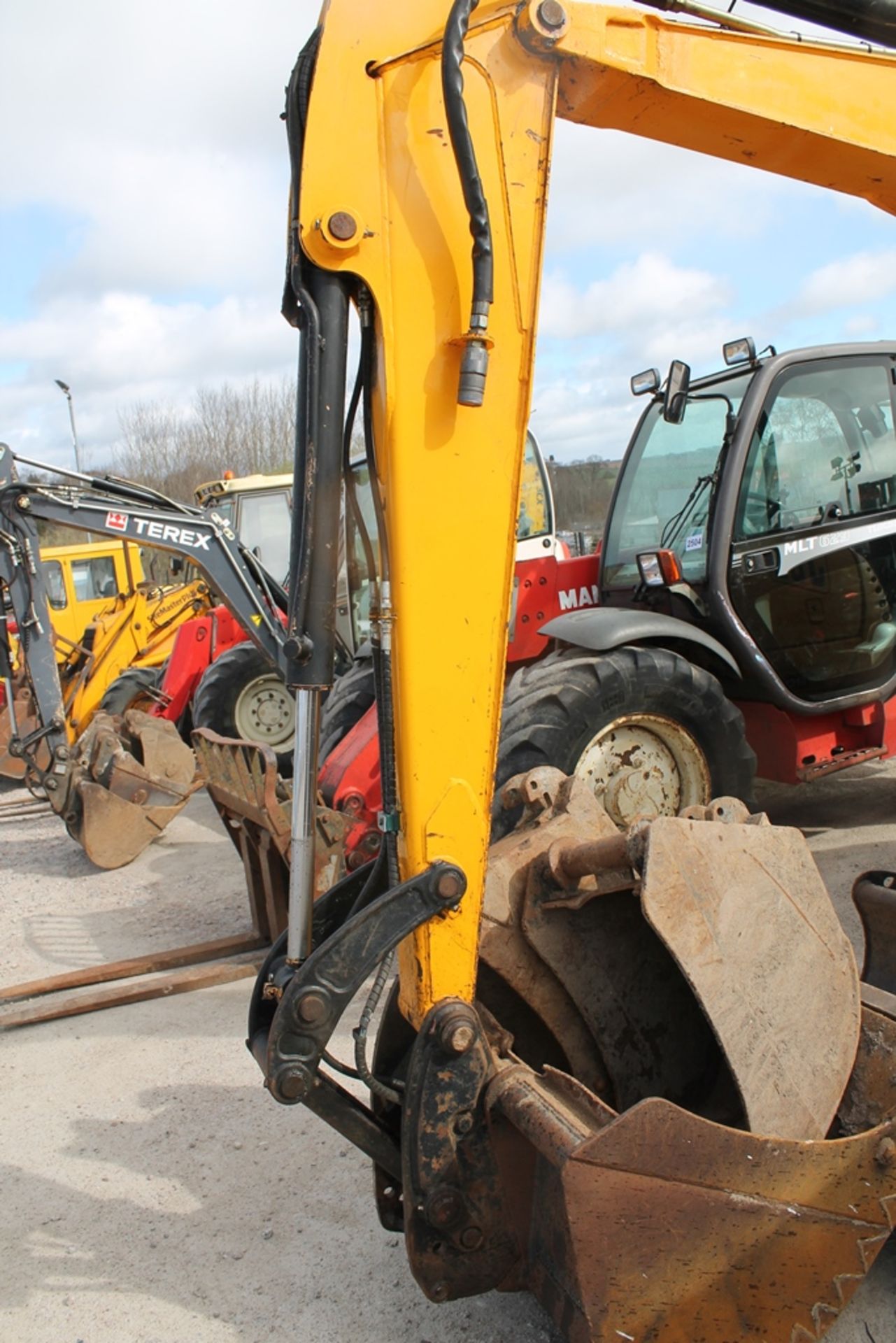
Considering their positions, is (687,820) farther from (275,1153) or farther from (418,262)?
(275,1153)

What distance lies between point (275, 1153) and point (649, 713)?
2.26 metres

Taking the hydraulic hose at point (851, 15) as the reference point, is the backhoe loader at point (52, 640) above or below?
below

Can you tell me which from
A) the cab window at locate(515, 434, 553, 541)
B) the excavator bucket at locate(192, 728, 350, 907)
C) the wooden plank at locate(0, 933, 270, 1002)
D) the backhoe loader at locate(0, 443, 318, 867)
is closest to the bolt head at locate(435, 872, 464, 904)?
the excavator bucket at locate(192, 728, 350, 907)

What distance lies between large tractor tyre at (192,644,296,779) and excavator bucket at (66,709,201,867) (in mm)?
1058

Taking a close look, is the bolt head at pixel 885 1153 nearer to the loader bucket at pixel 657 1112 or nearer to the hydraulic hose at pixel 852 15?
the loader bucket at pixel 657 1112

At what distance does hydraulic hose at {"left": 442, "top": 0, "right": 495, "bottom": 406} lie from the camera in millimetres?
1978

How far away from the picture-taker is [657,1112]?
1.94 m

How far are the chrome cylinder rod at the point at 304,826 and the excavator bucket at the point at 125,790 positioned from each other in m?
4.27

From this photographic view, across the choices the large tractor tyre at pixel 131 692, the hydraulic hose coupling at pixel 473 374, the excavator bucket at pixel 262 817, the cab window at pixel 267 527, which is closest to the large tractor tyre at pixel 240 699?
the large tractor tyre at pixel 131 692

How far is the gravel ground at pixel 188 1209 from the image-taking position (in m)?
2.49

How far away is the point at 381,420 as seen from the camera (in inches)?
82.7

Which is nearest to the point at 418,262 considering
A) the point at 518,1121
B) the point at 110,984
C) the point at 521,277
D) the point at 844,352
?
the point at 521,277

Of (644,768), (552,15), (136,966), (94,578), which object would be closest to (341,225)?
(552,15)

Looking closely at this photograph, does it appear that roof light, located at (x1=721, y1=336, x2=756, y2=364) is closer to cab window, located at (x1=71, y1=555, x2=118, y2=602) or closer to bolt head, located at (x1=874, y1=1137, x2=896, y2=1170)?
bolt head, located at (x1=874, y1=1137, x2=896, y2=1170)
